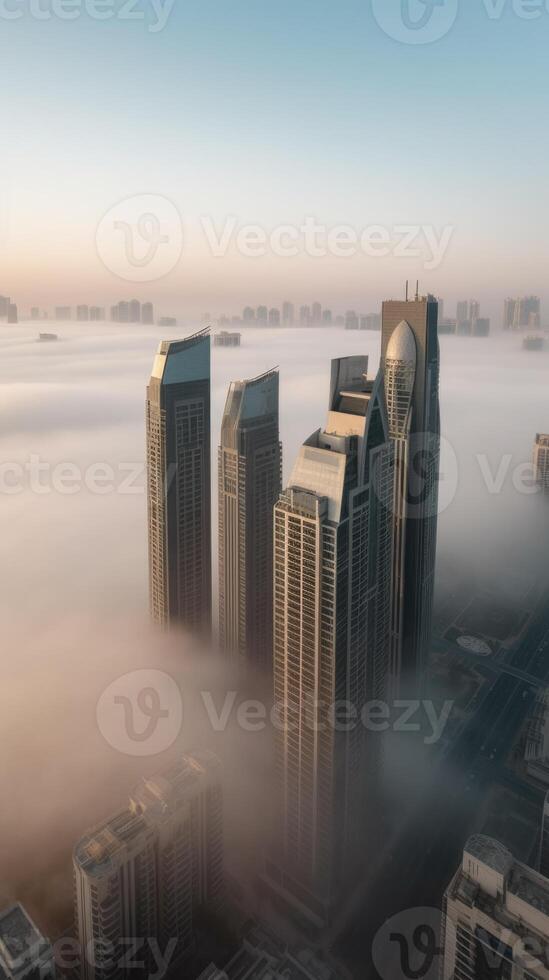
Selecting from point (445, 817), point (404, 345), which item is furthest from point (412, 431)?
point (445, 817)

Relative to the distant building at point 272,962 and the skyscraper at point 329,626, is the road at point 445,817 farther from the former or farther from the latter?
the skyscraper at point 329,626

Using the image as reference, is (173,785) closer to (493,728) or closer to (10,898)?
(10,898)

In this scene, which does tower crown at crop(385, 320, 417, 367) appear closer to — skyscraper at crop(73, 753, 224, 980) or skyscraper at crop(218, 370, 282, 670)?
skyscraper at crop(218, 370, 282, 670)

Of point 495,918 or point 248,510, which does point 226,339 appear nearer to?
point 248,510

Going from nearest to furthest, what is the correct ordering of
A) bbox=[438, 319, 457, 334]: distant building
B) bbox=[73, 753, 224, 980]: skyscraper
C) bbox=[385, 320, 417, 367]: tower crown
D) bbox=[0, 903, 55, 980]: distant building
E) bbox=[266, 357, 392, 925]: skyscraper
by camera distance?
1. bbox=[0, 903, 55, 980]: distant building
2. bbox=[266, 357, 392, 925]: skyscraper
3. bbox=[73, 753, 224, 980]: skyscraper
4. bbox=[385, 320, 417, 367]: tower crown
5. bbox=[438, 319, 457, 334]: distant building

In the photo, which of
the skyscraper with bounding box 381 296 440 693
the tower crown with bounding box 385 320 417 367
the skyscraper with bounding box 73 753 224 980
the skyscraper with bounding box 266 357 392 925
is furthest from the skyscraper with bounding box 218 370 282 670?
the skyscraper with bounding box 73 753 224 980

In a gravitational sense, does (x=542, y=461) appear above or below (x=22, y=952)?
above
